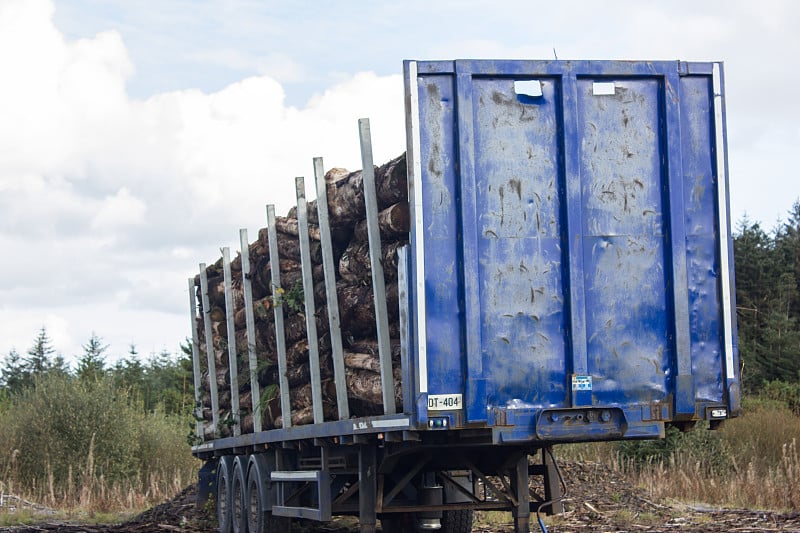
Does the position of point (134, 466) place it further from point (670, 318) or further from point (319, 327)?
point (670, 318)

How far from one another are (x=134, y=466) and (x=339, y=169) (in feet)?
54.0

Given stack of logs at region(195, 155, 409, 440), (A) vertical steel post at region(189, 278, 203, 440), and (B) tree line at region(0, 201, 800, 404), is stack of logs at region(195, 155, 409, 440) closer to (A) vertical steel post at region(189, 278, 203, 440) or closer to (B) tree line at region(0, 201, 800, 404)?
(A) vertical steel post at region(189, 278, 203, 440)

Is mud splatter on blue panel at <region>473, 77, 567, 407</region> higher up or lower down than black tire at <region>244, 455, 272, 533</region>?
higher up

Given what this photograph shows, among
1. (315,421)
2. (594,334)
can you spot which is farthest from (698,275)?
(315,421)

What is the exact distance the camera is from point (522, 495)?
904cm

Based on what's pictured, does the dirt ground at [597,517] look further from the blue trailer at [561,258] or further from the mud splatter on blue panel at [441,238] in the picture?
the mud splatter on blue panel at [441,238]

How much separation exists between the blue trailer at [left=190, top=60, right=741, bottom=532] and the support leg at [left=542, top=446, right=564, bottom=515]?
1.36m

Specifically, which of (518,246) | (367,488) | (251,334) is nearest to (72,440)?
(251,334)

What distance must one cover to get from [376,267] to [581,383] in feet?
5.75

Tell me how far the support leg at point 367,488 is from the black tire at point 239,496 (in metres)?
3.31

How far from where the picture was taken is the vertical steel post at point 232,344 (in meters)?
12.4

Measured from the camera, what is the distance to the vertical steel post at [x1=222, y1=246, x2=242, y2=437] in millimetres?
12391

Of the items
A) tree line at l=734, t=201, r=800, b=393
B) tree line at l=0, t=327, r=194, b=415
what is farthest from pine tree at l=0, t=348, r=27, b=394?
tree line at l=734, t=201, r=800, b=393

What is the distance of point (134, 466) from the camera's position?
960 inches
